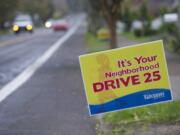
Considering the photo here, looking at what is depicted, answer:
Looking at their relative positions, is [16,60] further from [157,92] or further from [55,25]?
[55,25]

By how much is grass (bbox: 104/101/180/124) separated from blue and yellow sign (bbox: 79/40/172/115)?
45 cm

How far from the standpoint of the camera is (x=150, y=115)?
10.3 m

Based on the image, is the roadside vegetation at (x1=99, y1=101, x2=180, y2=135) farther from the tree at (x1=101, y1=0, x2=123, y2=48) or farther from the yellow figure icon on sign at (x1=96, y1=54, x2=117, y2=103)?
the tree at (x1=101, y1=0, x2=123, y2=48)

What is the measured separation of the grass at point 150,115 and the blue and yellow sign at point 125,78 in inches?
17.8

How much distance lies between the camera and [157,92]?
31.8 feet

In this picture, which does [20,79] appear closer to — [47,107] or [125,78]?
[47,107]

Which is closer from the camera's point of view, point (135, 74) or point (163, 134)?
point (163, 134)

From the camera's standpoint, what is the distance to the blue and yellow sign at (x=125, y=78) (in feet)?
31.1

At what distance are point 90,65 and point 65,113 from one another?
2377 mm

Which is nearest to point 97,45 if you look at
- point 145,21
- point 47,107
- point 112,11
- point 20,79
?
point 112,11

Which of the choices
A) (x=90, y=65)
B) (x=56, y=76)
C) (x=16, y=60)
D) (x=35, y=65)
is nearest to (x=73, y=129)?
(x=90, y=65)

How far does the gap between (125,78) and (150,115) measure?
1064mm

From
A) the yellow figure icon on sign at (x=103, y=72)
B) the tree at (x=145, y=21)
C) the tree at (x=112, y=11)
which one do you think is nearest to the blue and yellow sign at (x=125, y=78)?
the yellow figure icon on sign at (x=103, y=72)

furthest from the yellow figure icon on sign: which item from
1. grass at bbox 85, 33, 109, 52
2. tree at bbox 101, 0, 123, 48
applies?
grass at bbox 85, 33, 109, 52
